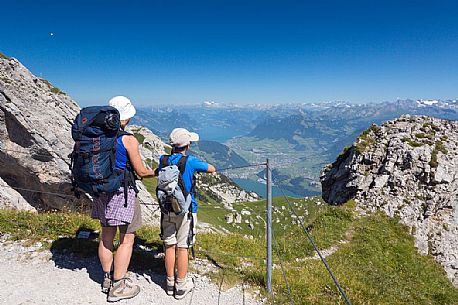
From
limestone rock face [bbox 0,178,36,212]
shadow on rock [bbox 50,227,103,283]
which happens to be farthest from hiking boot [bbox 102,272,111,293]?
limestone rock face [bbox 0,178,36,212]

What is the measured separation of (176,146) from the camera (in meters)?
6.91

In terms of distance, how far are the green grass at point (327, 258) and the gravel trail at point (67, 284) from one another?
1.87 ft

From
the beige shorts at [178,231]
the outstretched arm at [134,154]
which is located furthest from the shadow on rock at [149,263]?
the outstretched arm at [134,154]

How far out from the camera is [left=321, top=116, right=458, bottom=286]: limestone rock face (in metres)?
19.5

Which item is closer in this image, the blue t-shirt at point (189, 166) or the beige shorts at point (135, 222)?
the blue t-shirt at point (189, 166)

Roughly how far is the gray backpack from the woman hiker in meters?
0.56

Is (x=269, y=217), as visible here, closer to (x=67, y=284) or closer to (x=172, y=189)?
(x=172, y=189)

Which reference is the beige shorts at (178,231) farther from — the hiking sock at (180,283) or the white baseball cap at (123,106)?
the white baseball cap at (123,106)

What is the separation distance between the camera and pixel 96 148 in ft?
21.0

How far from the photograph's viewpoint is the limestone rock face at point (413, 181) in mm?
19469

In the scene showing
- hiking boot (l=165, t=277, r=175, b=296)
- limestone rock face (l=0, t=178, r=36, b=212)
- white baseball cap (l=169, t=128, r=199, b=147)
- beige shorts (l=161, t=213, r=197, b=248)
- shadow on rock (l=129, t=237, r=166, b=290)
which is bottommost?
limestone rock face (l=0, t=178, r=36, b=212)

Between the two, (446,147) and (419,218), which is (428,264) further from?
(446,147)

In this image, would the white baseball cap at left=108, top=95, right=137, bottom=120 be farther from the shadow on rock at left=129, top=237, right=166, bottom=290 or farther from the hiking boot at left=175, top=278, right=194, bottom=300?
the shadow on rock at left=129, top=237, right=166, bottom=290

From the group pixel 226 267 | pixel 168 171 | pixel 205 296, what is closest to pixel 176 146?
pixel 168 171
